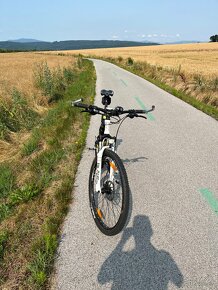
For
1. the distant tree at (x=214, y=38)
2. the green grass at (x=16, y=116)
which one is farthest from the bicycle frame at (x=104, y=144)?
the distant tree at (x=214, y=38)

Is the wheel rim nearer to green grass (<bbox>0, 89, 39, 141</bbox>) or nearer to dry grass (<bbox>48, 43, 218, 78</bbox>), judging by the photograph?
green grass (<bbox>0, 89, 39, 141</bbox>)

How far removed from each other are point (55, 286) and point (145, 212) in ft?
5.42

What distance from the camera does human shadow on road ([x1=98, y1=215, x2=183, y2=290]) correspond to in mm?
2609

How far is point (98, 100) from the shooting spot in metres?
12.0

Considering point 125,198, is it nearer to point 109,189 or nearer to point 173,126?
point 109,189

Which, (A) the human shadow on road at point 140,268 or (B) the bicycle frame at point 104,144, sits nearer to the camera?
(A) the human shadow on road at point 140,268

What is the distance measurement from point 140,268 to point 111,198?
94 centimetres

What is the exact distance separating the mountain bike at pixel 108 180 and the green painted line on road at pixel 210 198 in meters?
1.53

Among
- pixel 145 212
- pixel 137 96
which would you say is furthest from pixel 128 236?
pixel 137 96

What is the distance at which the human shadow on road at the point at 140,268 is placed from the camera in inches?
103

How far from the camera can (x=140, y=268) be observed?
2783 millimetres

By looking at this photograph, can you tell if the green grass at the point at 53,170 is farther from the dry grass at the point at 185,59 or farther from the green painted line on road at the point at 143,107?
the dry grass at the point at 185,59

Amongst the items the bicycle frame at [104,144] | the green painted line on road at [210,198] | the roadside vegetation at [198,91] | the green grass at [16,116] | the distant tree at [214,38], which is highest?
the bicycle frame at [104,144]

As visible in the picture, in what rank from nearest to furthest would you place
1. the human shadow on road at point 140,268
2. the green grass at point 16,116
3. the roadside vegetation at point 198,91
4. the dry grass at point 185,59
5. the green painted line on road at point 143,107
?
the human shadow on road at point 140,268
the green grass at point 16,116
the green painted line on road at point 143,107
the roadside vegetation at point 198,91
the dry grass at point 185,59
